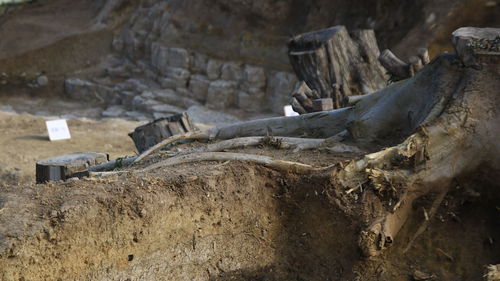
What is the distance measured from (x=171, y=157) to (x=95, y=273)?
3.46ft

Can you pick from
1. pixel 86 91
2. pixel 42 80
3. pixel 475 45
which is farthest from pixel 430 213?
pixel 42 80

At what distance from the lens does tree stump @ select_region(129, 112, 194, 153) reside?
6.08 metres

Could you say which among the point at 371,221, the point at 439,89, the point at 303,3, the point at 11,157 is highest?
the point at 303,3

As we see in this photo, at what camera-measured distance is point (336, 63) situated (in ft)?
23.6

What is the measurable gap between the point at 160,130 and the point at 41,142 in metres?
3.74

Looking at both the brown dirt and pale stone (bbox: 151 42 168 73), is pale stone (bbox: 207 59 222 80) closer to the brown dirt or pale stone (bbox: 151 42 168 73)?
pale stone (bbox: 151 42 168 73)

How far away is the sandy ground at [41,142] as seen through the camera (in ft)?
26.5

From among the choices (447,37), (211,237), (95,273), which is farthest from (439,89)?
(447,37)

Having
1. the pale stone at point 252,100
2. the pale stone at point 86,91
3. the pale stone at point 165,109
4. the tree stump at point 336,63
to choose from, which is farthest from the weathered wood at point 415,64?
the pale stone at point 86,91

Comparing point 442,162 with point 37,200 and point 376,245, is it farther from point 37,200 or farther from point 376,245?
point 37,200

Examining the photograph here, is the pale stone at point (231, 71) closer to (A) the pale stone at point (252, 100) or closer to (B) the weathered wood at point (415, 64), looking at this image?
(A) the pale stone at point (252, 100)

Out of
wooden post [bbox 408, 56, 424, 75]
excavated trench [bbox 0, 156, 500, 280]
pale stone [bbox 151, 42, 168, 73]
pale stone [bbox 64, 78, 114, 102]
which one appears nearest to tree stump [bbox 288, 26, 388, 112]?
wooden post [bbox 408, 56, 424, 75]

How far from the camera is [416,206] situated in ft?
12.4

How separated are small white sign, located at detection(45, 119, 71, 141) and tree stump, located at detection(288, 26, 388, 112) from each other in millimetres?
3711
